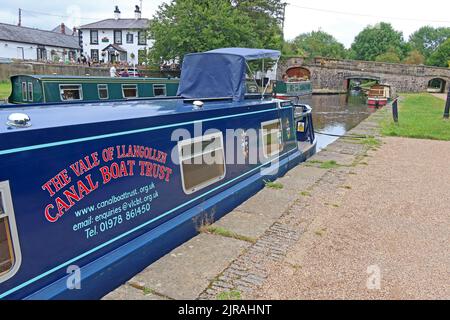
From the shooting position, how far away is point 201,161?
169 inches

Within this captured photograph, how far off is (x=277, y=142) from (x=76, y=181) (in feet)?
14.1

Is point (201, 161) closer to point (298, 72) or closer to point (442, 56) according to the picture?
point (298, 72)

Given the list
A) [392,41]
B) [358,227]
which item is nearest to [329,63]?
[392,41]

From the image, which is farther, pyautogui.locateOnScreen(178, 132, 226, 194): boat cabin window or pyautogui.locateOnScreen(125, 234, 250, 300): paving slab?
pyautogui.locateOnScreen(178, 132, 226, 194): boat cabin window

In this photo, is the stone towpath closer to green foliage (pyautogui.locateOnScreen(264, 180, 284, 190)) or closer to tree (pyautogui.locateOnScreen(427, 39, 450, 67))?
green foliage (pyautogui.locateOnScreen(264, 180, 284, 190))

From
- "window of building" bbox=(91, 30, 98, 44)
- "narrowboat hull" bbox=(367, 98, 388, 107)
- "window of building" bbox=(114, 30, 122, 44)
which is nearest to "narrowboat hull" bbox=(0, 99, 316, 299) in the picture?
"narrowboat hull" bbox=(367, 98, 388, 107)

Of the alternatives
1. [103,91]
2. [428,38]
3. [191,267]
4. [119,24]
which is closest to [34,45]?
[119,24]

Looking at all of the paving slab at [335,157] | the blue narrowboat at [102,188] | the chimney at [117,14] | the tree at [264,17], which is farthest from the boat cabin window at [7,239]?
the chimney at [117,14]

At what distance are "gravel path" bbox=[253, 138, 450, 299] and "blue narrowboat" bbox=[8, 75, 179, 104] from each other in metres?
4.62

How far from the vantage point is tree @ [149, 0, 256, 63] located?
81.4ft

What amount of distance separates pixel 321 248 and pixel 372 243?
0.60 meters

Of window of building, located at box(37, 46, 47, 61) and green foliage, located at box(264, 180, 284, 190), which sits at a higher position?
window of building, located at box(37, 46, 47, 61)

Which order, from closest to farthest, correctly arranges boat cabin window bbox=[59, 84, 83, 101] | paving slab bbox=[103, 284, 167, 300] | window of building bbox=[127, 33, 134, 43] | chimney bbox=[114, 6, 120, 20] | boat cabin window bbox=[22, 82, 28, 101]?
paving slab bbox=[103, 284, 167, 300] < boat cabin window bbox=[59, 84, 83, 101] < boat cabin window bbox=[22, 82, 28, 101] < window of building bbox=[127, 33, 134, 43] < chimney bbox=[114, 6, 120, 20]

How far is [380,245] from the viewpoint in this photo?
3.88 m
